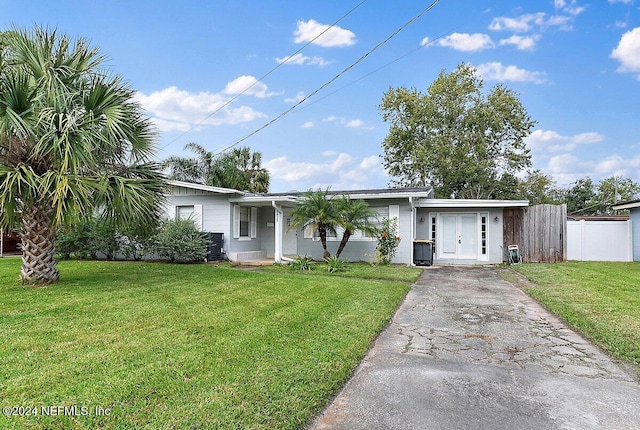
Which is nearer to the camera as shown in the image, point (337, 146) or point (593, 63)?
point (593, 63)

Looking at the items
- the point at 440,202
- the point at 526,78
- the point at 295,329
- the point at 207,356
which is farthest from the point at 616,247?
the point at 207,356

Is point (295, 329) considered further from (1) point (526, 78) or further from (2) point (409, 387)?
(1) point (526, 78)

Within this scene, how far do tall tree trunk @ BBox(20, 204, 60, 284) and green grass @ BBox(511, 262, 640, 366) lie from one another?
9291mm

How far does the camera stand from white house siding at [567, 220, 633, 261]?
14648 mm

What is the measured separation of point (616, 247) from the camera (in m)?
14.7

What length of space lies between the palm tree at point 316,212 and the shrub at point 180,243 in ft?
11.1

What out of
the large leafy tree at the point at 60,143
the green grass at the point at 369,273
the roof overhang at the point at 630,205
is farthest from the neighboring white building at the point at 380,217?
the large leafy tree at the point at 60,143

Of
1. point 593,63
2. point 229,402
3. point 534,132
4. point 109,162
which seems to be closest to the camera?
point 229,402

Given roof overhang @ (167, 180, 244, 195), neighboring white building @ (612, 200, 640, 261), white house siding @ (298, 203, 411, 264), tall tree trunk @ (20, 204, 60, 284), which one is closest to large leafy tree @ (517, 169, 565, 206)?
neighboring white building @ (612, 200, 640, 261)

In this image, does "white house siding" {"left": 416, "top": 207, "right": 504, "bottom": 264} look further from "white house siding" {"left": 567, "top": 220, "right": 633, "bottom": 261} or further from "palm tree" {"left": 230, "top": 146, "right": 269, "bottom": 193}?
"palm tree" {"left": 230, "top": 146, "right": 269, "bottom": 193}

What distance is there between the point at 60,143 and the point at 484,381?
7.14 m

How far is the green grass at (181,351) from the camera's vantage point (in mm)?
2559

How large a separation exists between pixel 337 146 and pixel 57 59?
1497 centimetres

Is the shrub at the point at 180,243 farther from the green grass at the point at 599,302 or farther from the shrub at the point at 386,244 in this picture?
the green grass at the point at 599,302
